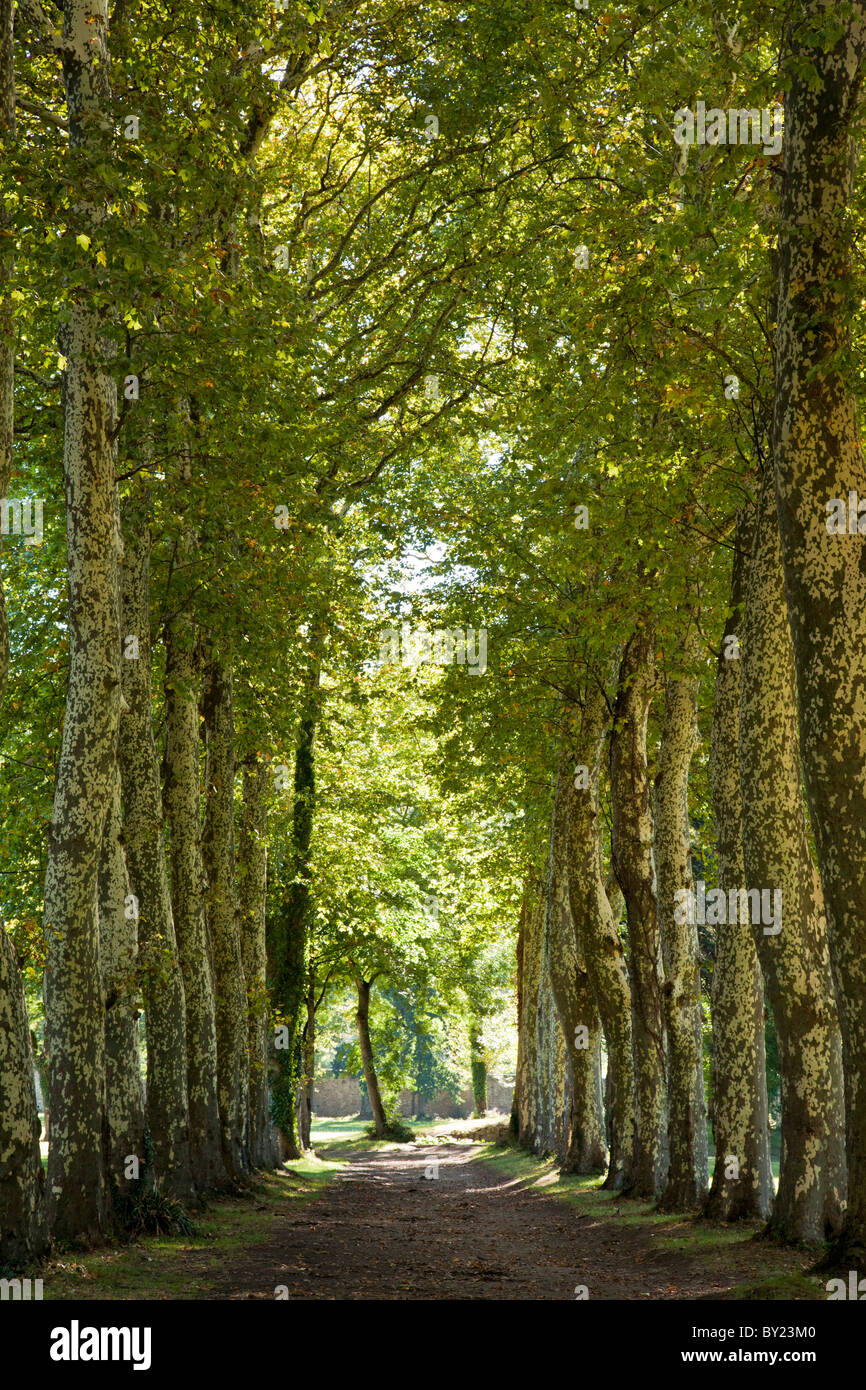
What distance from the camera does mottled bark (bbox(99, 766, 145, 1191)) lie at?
40.7 ft

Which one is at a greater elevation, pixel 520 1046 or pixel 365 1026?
pixel 365 1026

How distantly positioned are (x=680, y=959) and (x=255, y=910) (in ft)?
30.1

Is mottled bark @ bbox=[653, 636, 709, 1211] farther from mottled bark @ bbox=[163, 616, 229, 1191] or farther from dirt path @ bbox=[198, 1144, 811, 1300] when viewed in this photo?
mottled bark @ bbox=[163, 616, 229, 1191]

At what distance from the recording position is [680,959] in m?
17.2

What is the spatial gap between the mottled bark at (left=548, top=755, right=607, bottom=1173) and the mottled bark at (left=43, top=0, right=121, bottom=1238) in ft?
45.2

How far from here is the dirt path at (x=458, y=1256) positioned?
10125 mm

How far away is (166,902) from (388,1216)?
8.15m

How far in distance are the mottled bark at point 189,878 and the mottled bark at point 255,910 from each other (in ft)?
18.4

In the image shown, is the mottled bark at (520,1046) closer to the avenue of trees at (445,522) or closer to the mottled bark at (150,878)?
the avenue of trees at (445,522)

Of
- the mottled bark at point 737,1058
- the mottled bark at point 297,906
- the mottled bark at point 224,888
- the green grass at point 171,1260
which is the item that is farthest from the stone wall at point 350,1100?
the mottled bark at point 737,1058

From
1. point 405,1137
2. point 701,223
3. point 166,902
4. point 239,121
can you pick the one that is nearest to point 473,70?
point 239,121

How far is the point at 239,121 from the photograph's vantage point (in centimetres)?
1080

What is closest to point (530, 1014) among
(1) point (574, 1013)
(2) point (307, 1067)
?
(2) point (307, 1067)

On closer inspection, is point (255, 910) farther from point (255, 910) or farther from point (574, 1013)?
point (574, 1013)
